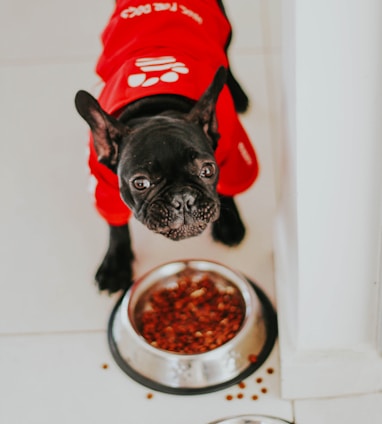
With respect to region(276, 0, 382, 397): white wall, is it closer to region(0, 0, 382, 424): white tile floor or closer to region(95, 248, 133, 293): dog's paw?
region(0, 0, 382, 424): white tile floor

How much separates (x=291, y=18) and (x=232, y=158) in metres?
0.56

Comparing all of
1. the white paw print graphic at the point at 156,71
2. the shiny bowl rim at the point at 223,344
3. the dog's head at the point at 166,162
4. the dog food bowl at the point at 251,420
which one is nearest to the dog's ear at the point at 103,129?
the dog's head at the point at 166,162

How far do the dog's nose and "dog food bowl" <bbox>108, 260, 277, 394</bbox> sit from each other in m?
0.31

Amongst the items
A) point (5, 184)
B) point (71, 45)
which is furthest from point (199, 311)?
point (71, 45)

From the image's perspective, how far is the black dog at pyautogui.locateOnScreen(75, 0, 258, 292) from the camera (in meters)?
1.15

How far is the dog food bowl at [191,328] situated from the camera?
1.28 metres

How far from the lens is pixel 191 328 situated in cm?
137

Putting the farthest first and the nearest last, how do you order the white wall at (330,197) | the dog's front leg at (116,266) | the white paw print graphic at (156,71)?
the dog's front leg at (116,266), the white paw print graphic at (156,71), the white wall at (330,197)

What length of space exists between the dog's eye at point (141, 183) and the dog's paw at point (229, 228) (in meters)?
0.41

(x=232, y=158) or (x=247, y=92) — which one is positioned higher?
(x=232, y=158)

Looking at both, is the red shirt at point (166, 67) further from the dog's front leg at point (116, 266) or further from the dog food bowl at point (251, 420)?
Answer: the dog food bowl at point (251, 420)

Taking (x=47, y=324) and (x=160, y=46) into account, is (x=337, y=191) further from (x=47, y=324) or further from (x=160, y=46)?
(x=47, y=324)

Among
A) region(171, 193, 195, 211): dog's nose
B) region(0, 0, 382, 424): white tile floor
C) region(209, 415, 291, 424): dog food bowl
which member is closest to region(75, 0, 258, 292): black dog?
region(171, 193, 195, 211): dog's nose

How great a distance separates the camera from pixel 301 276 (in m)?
1.07
